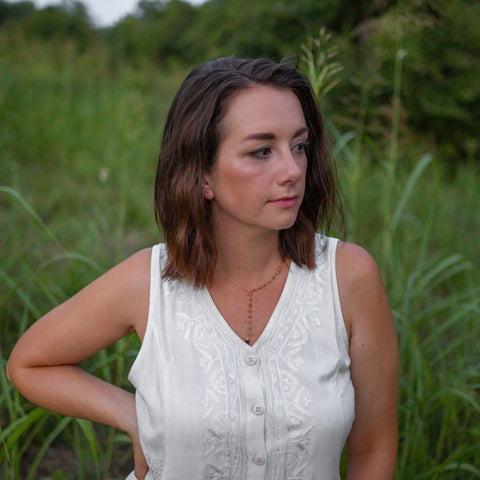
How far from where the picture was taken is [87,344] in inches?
62.8

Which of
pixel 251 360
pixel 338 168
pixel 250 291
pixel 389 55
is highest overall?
pixel 389 55

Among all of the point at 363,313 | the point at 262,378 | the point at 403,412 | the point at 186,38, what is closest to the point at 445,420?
the point at 403,412

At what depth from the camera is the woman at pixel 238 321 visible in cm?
148

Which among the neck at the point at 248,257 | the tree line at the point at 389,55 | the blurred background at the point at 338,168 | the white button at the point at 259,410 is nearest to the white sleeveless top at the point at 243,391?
the white button at the point at 259,410

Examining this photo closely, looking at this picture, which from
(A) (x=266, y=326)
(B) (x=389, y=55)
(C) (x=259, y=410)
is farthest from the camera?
(B) (x=389, y=55)

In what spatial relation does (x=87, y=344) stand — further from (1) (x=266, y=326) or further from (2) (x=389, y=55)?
(2) (x=389, y=55)

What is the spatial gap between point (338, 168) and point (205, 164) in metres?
1.28

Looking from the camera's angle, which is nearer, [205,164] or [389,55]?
[205,164]

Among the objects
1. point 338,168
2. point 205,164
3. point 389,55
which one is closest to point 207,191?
point 205,164

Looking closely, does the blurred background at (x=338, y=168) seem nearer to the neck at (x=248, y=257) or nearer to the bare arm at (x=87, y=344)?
the bare arm at (x=87, y=344)

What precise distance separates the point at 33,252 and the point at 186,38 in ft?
22.2

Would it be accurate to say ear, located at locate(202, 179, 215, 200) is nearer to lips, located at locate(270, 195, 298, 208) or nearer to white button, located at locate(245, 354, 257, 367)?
lips, located at locate(270, 195, 298, 208)

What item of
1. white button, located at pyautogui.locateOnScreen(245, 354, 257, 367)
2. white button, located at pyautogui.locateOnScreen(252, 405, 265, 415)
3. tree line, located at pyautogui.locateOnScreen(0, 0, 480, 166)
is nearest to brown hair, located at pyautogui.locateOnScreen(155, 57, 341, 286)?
white button, located at pyautogui.locateOnScreen(245, 354, 257, 367)

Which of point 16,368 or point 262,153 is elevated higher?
point 262,153
